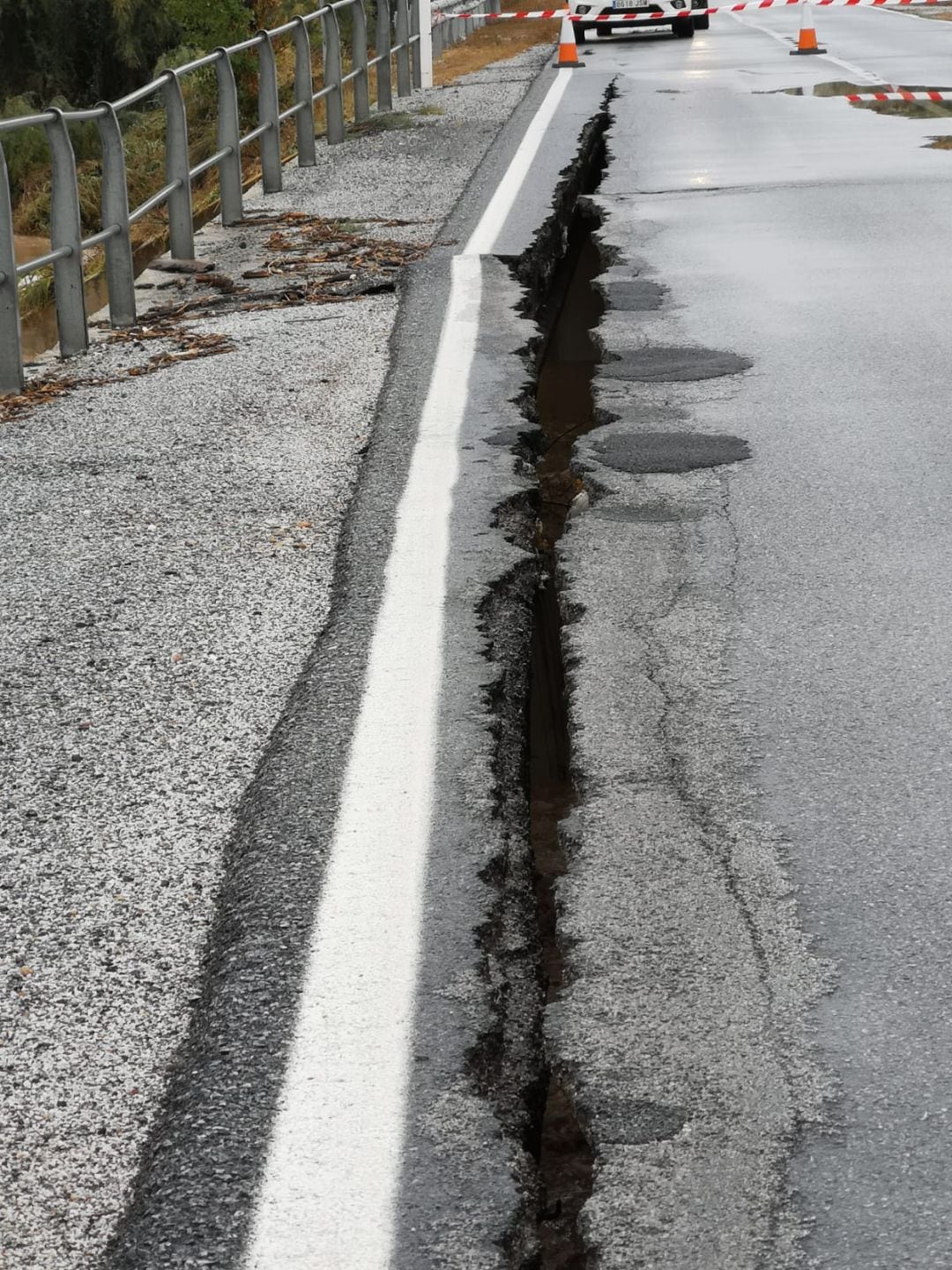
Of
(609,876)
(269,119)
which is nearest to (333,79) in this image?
(269,119)

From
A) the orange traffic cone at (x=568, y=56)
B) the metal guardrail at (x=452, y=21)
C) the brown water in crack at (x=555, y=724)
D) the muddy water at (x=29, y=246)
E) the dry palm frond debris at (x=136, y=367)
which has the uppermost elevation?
the metal guardrail at (x=452, y=21)

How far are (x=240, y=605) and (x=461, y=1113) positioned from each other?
222cm

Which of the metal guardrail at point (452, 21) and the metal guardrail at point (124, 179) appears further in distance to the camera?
the metal guardrail at point (452, 21)

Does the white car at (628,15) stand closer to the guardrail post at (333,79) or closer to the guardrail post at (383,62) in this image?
the guardrail post at (383,62)

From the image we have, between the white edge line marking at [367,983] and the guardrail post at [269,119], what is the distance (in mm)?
8341

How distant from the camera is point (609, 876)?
3.02m

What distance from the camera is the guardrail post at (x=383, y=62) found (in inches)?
694

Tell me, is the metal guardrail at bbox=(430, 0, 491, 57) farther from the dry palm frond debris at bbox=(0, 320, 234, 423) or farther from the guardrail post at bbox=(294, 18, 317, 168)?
the dry palm frond debris at bbox=(0, 320, 234, 423)

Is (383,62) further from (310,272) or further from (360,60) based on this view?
(310,272)

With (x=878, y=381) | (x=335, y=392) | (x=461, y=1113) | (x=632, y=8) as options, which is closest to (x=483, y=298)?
(x=335, y=392)

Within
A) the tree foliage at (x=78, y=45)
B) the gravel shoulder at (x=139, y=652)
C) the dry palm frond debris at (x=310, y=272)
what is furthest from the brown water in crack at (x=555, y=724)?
the tree foliage at (x=78, y=45)

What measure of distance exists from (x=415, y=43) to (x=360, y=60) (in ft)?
11.8

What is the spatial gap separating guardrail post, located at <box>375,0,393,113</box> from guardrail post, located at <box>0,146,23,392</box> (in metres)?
11.2

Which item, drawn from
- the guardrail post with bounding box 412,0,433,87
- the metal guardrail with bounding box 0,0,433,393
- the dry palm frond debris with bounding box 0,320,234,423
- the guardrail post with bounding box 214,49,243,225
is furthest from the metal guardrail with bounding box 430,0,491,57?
the dry palm frond debris with bounding box 0,320,234,423
